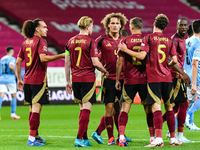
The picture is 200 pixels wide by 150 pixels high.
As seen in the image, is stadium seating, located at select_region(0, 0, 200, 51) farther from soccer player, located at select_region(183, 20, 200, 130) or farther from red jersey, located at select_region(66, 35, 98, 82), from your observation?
red jersey, located at select_region(66, 35, 98, 82)

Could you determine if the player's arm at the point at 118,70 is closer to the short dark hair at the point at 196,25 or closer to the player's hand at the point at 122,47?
the player's hand at the point at 122,47

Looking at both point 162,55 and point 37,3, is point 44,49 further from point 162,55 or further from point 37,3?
point 37,3

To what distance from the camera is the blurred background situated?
19.7 m

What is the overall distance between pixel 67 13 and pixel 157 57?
1562cm

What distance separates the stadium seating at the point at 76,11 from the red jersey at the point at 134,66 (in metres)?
13.7

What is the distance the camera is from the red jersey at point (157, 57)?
18.9ft

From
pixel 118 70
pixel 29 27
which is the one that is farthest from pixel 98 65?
pixel 29 27

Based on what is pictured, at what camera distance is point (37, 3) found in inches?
817

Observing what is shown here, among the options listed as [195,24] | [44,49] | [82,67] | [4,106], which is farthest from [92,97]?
[4,106]

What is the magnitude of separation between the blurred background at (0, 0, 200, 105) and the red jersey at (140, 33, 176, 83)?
12514 mm

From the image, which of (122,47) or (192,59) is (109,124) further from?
(192,59)

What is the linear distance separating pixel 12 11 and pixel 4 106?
6.91 m

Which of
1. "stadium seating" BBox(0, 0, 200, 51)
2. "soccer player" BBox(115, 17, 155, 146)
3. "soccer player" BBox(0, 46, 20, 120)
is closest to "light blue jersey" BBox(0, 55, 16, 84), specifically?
"soccer player" BBox(0, 46, 20, 120)

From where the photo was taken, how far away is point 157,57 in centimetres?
576
